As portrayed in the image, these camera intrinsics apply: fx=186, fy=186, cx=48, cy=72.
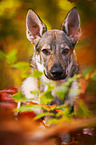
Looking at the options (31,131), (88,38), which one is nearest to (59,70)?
(31,131)

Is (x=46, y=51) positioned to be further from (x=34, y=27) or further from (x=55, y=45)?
(x=34, y=27)

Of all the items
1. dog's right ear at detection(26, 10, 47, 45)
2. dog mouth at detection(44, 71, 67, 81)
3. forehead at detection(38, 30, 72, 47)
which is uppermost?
dog's right ear at detection(26, 10, 47, 45)

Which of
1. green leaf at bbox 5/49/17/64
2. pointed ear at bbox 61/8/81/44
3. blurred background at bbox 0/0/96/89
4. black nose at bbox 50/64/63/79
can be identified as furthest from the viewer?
blurred background at bbox 0/0/96/89

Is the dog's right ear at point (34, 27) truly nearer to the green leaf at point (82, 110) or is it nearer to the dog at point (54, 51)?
the dog at point (54, 51)

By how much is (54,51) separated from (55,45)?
54 mm

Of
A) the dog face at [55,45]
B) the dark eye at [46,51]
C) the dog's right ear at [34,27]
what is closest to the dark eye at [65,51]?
the dog face at [55,45]

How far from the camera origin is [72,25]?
166 centimetres

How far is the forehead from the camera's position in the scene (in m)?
1.56

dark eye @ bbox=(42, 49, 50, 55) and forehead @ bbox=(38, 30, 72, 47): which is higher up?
forehead @ bbox=(38, 30, 72, 47)

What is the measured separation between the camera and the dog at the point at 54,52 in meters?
1.48

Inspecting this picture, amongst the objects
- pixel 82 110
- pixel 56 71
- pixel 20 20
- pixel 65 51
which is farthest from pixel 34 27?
pixel 20 20

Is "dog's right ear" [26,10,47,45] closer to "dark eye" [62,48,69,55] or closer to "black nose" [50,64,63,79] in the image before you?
"dark eye" [62,48,69,55]

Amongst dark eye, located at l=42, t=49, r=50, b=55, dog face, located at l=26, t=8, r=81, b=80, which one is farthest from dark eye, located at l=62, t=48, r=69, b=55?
dark eye, located at l=42, t=49, r=50, b=55

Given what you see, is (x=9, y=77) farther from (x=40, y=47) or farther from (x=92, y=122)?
(x=92, y=122)
